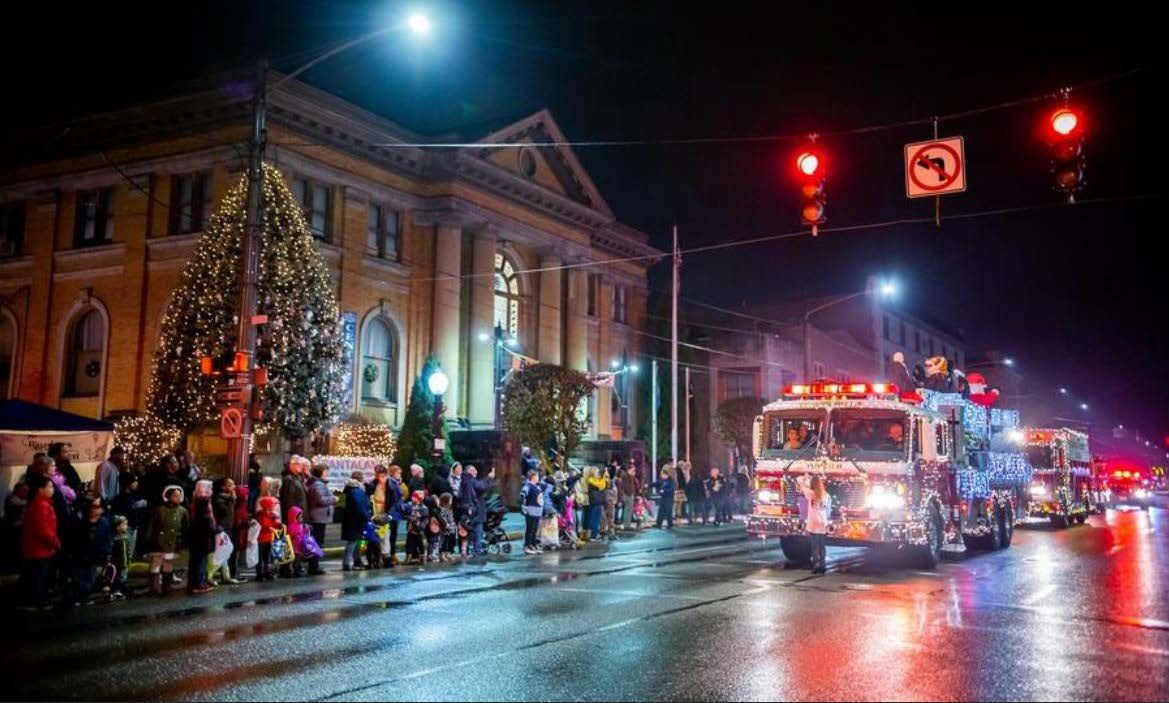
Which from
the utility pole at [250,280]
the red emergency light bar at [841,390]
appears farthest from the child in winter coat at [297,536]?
the red emergency light bar at [841,390]

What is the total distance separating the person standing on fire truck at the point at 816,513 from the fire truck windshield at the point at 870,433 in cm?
72

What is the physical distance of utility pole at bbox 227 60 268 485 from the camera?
1555 centimetres

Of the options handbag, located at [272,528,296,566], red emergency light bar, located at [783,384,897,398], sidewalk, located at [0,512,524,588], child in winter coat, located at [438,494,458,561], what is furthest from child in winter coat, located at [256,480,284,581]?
red emergency light bar, located at [783,384,897,398]

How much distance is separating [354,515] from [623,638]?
771 centimetres

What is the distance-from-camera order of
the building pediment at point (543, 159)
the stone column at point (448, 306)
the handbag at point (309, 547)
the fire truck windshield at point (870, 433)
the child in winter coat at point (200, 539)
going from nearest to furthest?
1. the child in winter coat at point (200, 539)
2. the handbag at point (309, 547)
3. the fire truck windshield at point (870, 433)
4. the stone column at point (448, 306)
5. the building pediment at point (543, 159)

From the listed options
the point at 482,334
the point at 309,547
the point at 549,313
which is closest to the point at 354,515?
the point at 309,547

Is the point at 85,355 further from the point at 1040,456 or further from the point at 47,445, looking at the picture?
the point at 1040,456

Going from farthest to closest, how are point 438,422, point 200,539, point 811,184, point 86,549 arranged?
point 438,422, point 811,184, point 200,539, point 86,549

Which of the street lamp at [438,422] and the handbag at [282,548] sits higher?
the street lamp at [438,422]

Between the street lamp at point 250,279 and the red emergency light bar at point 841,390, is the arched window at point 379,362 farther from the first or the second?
the red emergency light bar at point 841,390

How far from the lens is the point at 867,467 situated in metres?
14.8

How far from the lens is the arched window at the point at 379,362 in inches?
1321

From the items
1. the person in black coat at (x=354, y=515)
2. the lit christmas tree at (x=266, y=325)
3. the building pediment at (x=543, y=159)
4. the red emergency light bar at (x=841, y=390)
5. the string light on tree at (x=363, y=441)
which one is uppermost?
the building pediment at (x=543, y=159)

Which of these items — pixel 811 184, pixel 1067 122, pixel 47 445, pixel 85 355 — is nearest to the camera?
pixel 1067 122
